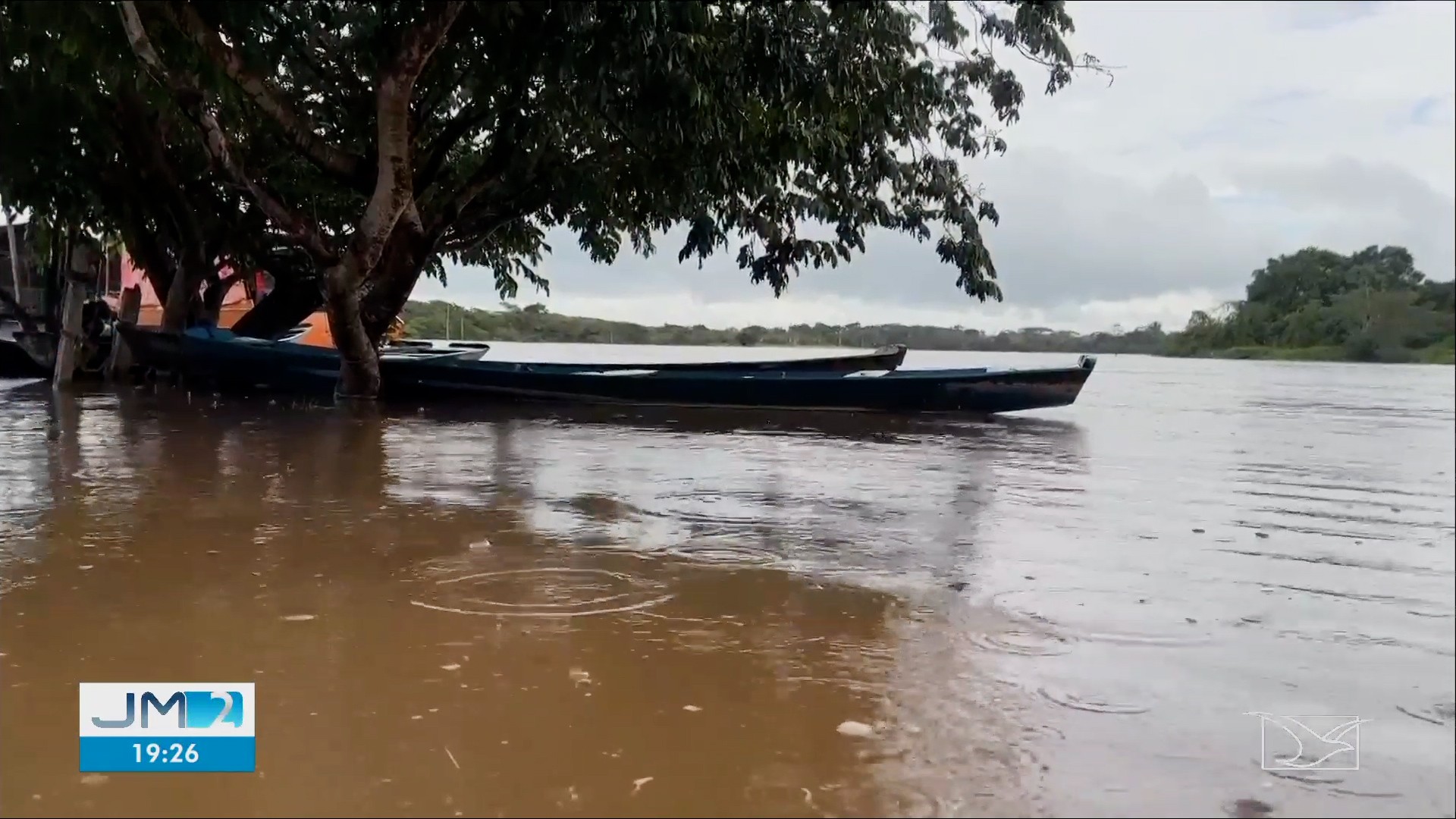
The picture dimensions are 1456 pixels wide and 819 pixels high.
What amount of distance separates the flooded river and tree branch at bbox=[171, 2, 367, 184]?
119 inches

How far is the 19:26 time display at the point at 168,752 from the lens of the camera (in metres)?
2.04

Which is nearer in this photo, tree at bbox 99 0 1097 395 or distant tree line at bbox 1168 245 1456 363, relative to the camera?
distant tree line at bbox 1168 245 1456 363

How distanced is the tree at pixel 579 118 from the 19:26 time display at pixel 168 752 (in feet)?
15.6

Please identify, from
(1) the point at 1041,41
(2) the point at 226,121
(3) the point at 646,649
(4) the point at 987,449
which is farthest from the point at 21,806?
(2) the point at 226,121

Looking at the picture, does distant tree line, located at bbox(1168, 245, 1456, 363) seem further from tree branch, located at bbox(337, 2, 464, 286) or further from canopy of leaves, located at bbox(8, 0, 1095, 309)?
tree branch, located at bbox(337, 2, 464, 286)

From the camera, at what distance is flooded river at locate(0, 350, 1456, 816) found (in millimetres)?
1974

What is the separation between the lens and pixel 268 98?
27.2 feet

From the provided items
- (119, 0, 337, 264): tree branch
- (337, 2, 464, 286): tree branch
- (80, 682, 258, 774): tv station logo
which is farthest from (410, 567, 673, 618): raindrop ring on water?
(119, 0, 337, 264): tree branch

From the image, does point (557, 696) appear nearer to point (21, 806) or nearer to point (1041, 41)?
point (21, 806)

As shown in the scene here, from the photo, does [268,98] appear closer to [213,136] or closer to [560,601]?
[213,136]

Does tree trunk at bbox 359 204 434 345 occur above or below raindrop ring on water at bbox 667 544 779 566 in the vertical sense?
above

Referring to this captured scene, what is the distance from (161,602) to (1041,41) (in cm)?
704

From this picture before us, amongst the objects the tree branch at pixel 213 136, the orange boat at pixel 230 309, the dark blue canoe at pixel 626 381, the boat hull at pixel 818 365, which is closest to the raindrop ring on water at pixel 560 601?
the tree branch at pixel 213 136

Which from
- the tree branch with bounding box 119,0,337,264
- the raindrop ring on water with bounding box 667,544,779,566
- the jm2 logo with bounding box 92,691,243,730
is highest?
the tree branch with bounding box 119,0,337,264
